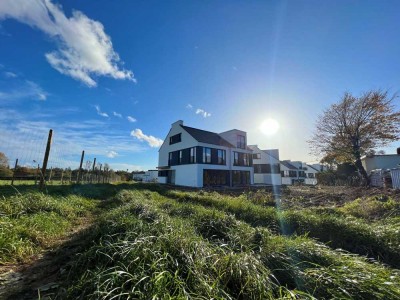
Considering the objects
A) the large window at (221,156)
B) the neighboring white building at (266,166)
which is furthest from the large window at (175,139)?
the neighboring white building at (266,166)

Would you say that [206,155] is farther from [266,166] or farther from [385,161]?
[385,161]

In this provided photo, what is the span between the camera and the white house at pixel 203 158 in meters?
22.9

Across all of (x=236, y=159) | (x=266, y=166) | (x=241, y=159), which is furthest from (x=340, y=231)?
(x=266, y=166)

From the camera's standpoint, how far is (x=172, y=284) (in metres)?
1.86

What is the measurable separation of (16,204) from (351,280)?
264 inches

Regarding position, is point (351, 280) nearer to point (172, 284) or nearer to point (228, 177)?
point (172, 284)

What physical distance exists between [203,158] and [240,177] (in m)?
7.49

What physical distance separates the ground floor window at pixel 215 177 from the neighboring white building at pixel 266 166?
1400 centimetres

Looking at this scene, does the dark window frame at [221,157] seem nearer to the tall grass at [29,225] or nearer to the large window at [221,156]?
the large window at [221,156]

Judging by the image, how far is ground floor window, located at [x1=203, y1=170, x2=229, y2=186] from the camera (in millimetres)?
23086

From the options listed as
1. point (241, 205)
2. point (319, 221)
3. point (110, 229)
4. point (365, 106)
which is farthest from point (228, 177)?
point (110, 229)

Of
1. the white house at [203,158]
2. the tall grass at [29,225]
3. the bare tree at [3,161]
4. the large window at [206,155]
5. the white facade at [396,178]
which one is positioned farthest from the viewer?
the large window at [206,155]

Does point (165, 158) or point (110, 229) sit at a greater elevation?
point (165, 158)

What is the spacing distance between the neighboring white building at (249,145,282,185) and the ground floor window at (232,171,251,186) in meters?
9.71
